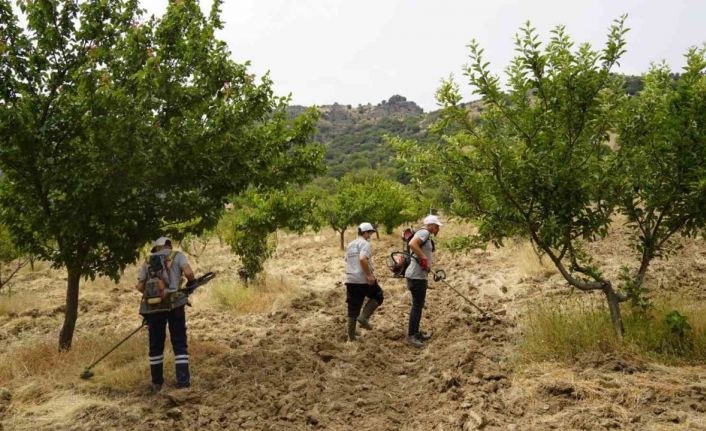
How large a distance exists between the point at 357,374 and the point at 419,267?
1.87 meters

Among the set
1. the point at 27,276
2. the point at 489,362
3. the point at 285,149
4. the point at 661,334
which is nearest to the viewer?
the point at 661,334

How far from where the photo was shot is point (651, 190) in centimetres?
575

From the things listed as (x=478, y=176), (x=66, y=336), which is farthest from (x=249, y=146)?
(x=66, y=336)

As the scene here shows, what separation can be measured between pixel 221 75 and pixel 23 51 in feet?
8.03

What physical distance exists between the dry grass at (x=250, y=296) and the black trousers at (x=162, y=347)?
451 cm

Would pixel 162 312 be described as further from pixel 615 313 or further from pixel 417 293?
pixel 615 313

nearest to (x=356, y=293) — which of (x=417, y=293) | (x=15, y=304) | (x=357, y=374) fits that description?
(x=417, y=293)

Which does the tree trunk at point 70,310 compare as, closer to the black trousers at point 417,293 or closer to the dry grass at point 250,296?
the dry grass at point 250,296

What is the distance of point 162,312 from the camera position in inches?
241

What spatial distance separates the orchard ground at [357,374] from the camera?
4.67 m

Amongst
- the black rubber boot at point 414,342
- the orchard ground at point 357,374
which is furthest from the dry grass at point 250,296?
the black rubber boot at point 414,342

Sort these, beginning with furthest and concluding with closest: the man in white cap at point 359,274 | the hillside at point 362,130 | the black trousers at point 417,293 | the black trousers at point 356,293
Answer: the hillside at point 362,130 < the black trousers at point 356,293 < the man in white cap at point 359,274 < the black trousers at point 417,293

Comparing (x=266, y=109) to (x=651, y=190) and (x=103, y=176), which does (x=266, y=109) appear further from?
(x=651, y=190)


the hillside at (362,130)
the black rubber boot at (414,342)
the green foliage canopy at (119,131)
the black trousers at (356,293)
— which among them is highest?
the hillside at (362,130)
